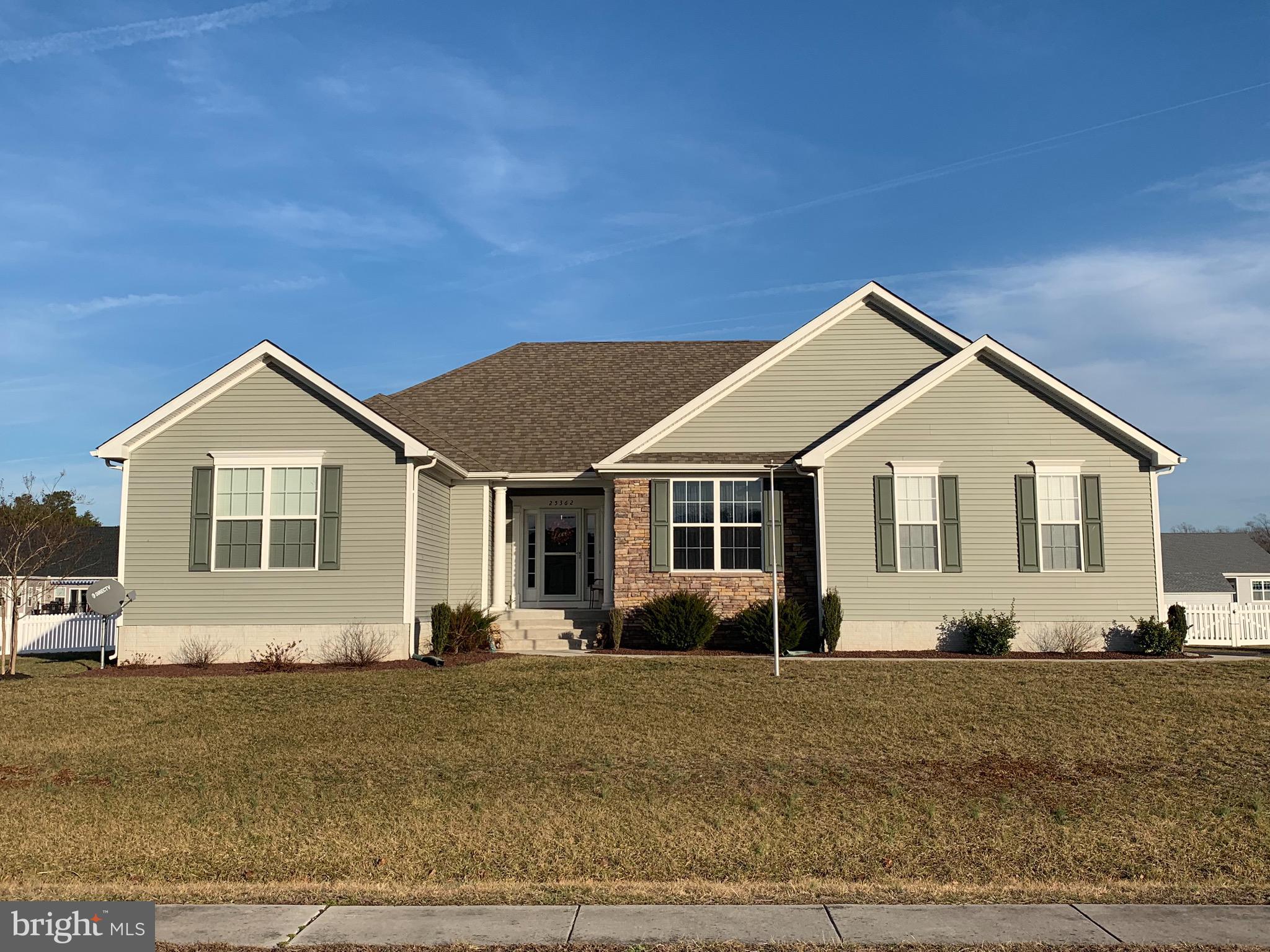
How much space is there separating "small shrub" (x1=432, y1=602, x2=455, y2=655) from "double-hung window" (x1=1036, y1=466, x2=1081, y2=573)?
10393 millimetres

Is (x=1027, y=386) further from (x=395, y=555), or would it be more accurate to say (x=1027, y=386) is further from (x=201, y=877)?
(x=201, y=877)

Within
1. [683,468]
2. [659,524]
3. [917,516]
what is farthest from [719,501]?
[917,516]

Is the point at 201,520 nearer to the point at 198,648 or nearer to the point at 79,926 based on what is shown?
the point at 198,648

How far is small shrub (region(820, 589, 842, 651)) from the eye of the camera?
57.0 ft

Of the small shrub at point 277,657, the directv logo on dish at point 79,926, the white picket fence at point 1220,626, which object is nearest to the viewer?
the directv logo on dish at point 79,926

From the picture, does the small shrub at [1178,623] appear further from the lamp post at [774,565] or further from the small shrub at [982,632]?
the lamp post at [774,565]

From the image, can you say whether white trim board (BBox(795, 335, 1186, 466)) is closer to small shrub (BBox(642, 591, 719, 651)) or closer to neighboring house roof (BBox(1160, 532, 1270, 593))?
small shrub (BBox(642, 591, 719, 651))

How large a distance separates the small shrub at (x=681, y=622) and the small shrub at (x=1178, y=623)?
7.82 meters

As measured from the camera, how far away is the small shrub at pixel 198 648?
1706 cm

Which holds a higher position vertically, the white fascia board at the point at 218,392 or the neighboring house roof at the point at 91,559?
the white fascia board at the point at 218,392

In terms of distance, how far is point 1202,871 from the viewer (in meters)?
7.45

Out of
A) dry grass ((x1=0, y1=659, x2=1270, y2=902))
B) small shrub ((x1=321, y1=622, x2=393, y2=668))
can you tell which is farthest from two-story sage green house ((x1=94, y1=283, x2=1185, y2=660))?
dry grass ((x1=0, y1=659, x2=1270, y2=902))

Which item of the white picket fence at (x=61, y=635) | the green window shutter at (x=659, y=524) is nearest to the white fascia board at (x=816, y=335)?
the green window shutter at (x=659, y=524)

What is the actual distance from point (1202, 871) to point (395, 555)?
1277 centimetres
